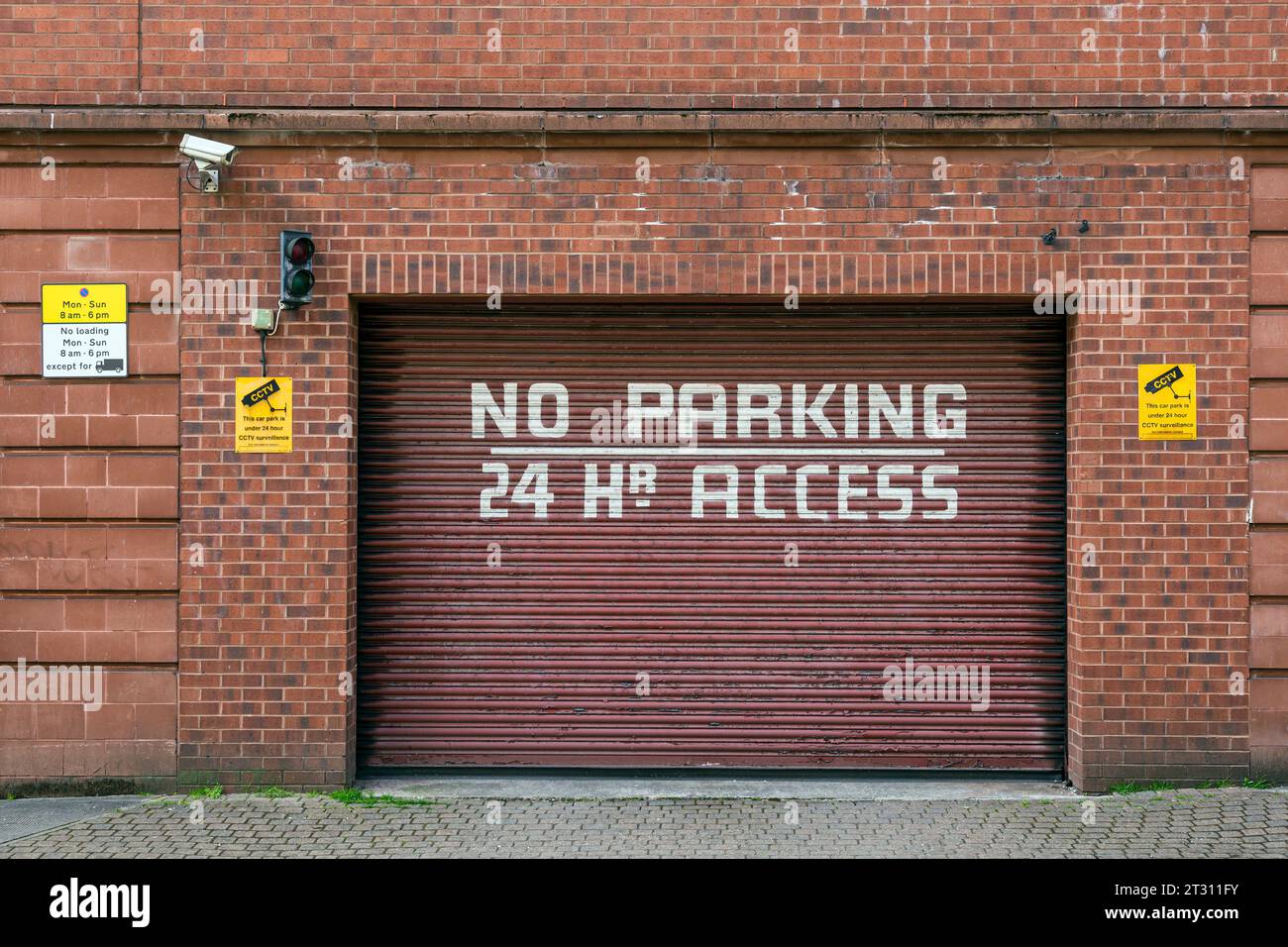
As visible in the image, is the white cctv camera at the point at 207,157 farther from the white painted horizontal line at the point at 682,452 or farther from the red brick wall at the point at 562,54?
the white painted horizontal line at the point at 682,452

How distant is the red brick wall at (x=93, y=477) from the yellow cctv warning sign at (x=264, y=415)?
482 mm

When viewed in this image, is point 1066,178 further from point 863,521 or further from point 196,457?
point 196,457

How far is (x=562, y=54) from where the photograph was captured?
8094 millimetres

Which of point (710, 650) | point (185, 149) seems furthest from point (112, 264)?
point (710, 650)

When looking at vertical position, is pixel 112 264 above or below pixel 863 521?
above

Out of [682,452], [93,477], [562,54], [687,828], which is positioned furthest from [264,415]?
[687,828]

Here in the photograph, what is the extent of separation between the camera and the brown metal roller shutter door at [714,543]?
330 inches

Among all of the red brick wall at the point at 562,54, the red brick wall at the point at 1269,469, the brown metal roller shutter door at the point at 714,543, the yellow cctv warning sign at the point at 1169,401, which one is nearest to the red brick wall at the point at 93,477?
the red brick wall at the point at 562,54

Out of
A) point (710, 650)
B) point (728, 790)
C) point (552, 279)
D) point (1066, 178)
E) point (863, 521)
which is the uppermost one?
point (1066, 178)

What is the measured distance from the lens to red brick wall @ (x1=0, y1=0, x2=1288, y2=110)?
805cm

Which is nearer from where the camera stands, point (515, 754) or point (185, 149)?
point (185, 149)

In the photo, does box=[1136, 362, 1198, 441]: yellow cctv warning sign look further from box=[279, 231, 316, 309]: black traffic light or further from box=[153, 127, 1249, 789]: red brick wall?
box=[279, 231, 316, 309]: black traffic light

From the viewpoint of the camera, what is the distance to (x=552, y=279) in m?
8.08

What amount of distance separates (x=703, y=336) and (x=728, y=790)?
319 cm
